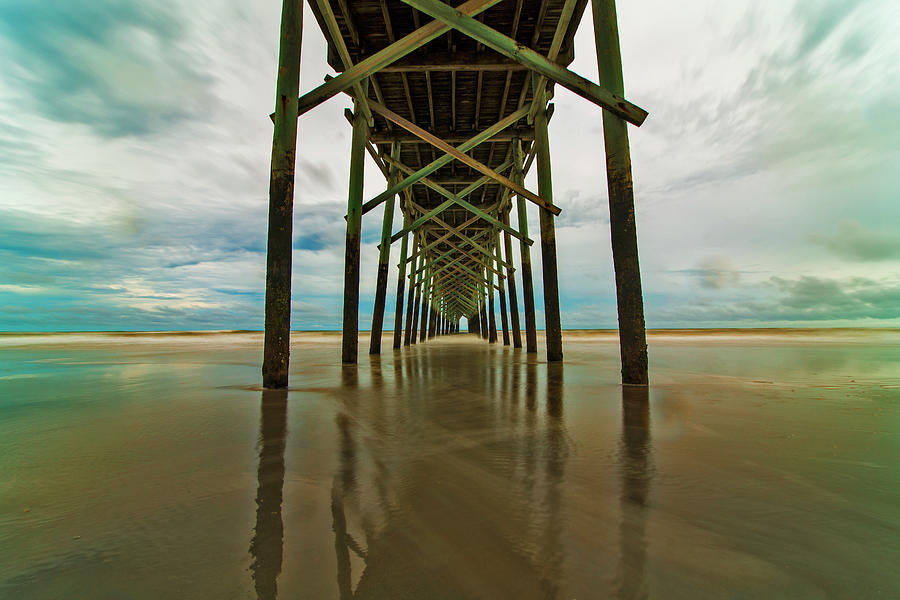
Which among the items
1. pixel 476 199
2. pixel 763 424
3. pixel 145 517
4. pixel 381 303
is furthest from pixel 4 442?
pixel 476 199

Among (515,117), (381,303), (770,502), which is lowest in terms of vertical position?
(770,502)

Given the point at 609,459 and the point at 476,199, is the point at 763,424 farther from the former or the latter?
the point at 476,199

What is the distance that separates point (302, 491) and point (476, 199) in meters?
14.5

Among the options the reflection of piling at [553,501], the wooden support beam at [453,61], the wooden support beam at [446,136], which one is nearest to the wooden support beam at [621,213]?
the reflection of piling at [553,501]

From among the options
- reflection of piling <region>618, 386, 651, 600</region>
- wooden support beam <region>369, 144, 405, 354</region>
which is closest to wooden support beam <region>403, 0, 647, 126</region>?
reflection of piling <region>618, 386, 651, 600</region>

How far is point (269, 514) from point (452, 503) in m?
0.54

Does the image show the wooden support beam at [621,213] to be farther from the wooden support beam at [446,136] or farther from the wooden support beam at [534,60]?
the wooden support beam at [446,136]

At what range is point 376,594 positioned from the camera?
2.45ft

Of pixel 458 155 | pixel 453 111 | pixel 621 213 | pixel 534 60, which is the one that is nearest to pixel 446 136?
pixel 453 111

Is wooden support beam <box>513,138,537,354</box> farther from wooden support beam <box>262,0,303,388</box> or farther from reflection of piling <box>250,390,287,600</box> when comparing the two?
reflection of piling <box>250,390,287,600</box>

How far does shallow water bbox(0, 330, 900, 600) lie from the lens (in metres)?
0.79

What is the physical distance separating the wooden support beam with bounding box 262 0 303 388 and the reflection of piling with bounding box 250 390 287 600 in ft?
4.66

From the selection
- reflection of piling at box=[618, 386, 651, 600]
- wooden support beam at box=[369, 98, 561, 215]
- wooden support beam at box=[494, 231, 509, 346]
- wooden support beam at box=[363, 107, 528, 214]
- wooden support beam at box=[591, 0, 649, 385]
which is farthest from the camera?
wooden support beam at box=[494, 231, 509, 346]

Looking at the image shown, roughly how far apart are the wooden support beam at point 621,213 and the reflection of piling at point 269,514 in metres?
3.15
